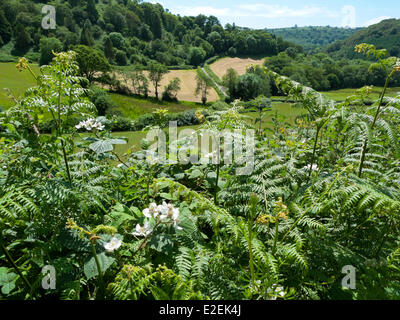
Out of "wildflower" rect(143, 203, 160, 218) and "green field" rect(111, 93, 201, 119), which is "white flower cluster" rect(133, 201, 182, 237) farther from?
"green field" rect(111, 93, 201, 119)

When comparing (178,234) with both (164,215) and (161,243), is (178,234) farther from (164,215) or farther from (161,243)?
(164,215)

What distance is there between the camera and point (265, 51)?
433 feet

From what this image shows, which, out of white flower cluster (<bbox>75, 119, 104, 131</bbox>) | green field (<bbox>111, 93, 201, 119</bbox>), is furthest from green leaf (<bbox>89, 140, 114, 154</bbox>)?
green field (<bbox>111, 93, 201, 119</bbox>)

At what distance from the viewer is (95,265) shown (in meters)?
1.64

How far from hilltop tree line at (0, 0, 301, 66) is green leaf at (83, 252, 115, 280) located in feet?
252

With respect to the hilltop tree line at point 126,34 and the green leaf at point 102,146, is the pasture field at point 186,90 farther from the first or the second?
the green leaf at point 102,146

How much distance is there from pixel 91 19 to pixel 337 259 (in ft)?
502

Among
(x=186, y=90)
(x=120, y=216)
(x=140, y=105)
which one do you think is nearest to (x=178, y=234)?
(x=120, y=216)

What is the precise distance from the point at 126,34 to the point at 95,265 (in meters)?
154

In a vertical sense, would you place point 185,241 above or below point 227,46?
below

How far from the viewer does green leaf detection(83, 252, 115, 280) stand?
1.57 metres
